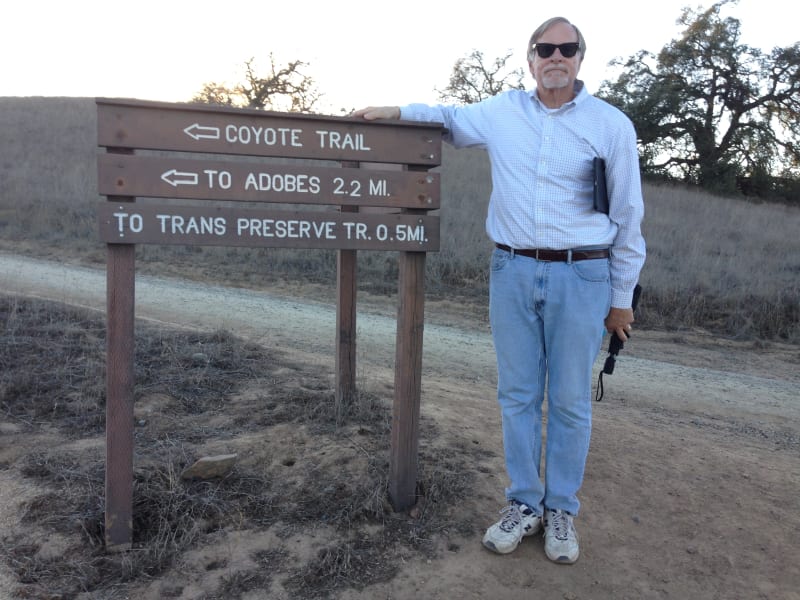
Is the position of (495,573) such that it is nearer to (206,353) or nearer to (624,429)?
(624,429)

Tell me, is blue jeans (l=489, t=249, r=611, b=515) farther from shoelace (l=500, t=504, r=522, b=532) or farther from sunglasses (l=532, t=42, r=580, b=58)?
sunglasses (l=532, t=42, r=580, b=58)

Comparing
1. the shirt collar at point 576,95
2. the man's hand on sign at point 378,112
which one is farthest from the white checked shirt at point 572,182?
the man's hand on sign at point 378,112

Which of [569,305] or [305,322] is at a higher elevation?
[569,305]

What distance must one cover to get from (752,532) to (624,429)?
1326 millimetres

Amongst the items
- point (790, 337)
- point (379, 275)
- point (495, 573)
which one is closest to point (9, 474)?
point (495, 573)

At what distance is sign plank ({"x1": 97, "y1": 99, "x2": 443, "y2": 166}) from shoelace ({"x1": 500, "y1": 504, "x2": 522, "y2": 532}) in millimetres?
1525

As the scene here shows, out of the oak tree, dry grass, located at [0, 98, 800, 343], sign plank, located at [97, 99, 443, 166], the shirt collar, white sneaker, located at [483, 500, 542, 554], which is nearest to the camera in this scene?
sign plank, located at [97, 99, 443, 166]

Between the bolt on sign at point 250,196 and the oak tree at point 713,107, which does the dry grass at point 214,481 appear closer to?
the bolt on sign at point 250,196

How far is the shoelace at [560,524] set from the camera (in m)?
2.75

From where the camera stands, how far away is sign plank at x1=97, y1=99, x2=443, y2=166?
8.31 feet

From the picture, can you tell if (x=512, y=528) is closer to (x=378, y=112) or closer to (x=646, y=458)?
(x=646, y=458)

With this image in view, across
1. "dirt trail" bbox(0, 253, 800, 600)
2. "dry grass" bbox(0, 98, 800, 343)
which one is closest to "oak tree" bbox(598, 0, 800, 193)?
"dry grass" bbox(0, 98, 800, 343)

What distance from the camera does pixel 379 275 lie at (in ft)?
34.3

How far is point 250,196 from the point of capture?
106 inches
